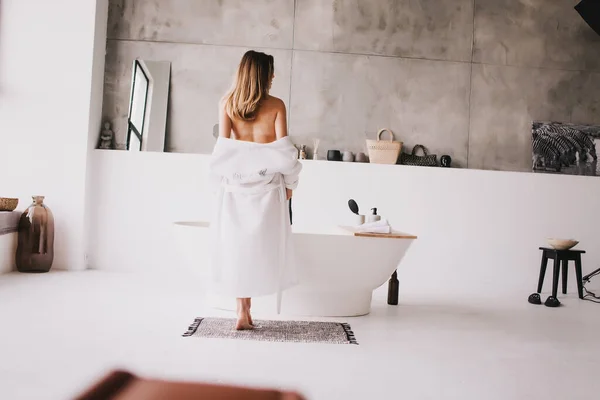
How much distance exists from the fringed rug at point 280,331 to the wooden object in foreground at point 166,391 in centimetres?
85

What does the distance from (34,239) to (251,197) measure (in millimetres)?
2691

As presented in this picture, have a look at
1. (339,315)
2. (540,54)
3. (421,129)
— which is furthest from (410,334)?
(540,54)

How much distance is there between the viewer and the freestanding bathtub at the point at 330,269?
11.1ft

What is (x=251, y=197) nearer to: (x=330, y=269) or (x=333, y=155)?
(x=330, y=269)

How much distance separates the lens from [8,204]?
453 cm

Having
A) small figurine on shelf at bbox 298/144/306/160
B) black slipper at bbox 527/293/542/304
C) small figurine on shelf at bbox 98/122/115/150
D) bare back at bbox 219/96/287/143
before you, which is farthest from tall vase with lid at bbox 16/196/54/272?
black slipper at bbox 527/293/542/304

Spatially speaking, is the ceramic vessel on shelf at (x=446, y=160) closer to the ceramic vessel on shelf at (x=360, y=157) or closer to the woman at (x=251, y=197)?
the ceramic vessel on shelf at (x=360, y=157)

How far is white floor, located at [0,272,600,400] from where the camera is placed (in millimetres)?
2131

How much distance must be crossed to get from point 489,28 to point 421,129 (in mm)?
1255

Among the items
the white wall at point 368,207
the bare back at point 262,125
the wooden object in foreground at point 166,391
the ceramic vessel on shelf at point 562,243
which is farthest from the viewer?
the white wall at point 368,207

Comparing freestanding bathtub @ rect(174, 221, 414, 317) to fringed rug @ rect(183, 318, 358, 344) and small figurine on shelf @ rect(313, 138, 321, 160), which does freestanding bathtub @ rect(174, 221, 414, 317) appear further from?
small figurine on shelf @ rect(313, 138, 321, 160)

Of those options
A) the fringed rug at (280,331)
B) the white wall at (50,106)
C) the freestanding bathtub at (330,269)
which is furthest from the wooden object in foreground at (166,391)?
the white wall at (50,106)

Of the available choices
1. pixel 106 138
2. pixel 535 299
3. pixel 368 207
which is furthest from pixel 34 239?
pixel 535 299

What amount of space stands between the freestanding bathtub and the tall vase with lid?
1.86 metres
